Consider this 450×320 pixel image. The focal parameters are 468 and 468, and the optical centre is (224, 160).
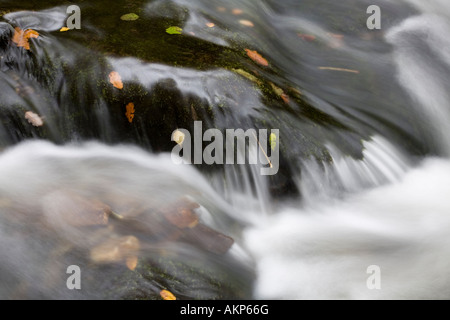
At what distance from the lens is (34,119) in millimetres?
3842

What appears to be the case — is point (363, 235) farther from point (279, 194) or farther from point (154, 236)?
point (154, 236)

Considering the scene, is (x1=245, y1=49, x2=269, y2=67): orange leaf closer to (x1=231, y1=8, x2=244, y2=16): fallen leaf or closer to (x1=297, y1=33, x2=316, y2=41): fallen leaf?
(x1=231, y1=8, x2=244, y2=16): fallen leaf

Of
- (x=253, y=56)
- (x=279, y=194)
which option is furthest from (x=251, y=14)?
(x=279, y=194)

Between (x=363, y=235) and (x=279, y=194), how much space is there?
723mm

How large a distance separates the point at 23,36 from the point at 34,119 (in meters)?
0.76

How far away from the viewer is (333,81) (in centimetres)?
469

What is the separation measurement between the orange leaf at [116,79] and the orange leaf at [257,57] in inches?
47.0

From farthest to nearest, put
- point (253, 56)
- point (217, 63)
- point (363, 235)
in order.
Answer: point (253, 56) → point (217, 63) → point (363, 235)

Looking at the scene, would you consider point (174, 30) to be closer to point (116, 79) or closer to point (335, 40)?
point (116, 79)

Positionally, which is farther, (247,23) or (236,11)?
(236,11)

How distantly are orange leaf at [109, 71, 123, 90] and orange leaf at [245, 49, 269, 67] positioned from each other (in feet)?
3.92

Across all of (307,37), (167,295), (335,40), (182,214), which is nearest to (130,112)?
(182,214)

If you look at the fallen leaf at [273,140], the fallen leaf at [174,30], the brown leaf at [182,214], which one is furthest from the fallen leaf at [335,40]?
the brown leaf at [182,214]
